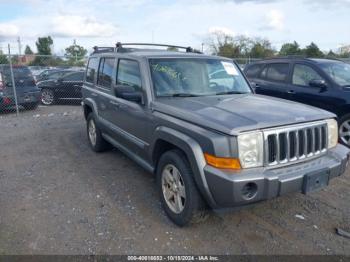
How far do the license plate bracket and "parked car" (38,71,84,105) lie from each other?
1099 cm

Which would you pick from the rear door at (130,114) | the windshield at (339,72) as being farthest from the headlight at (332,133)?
the windshield at (339,72)

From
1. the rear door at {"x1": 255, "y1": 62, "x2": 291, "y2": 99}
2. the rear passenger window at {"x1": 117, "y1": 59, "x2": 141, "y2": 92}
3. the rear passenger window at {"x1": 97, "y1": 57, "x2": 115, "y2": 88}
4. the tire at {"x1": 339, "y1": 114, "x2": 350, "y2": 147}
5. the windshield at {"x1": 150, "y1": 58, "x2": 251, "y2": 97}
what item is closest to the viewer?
the windshield at {"x1": 150, "y1": 58, "x2": 251, "y2": 97}

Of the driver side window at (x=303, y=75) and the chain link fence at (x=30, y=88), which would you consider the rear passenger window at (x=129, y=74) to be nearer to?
the driver side window at (x=303, y=75)

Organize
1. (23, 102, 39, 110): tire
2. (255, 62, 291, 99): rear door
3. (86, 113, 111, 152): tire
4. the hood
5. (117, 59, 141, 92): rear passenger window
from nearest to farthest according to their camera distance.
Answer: the hood < (117, 59, 141, 92): rear passenger window < (86, 113, 111, 152): tire < (255, 62, 291, 99): rear door < (23, 102, 39, 110): tire

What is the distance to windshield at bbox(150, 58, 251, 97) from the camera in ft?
13.0

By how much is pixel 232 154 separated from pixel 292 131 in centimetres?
69

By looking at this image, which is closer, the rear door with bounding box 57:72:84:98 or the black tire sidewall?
the black tire sidewall

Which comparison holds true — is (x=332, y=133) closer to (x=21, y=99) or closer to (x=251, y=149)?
(x=251, y=149)

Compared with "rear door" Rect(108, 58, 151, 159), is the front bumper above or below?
below

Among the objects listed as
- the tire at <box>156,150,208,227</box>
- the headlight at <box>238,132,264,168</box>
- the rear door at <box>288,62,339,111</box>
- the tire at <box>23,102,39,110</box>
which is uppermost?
the rear door at <box>288,62,339,111</box>

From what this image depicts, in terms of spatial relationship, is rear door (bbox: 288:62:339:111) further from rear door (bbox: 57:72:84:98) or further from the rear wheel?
the rear wheel

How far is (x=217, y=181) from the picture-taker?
9.27ft

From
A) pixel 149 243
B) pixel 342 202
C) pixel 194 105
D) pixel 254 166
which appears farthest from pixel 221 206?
pixel 342 202

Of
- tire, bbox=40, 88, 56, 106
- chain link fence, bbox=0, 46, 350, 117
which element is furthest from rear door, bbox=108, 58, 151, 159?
tire, bbox=40, 88, 56, 106
